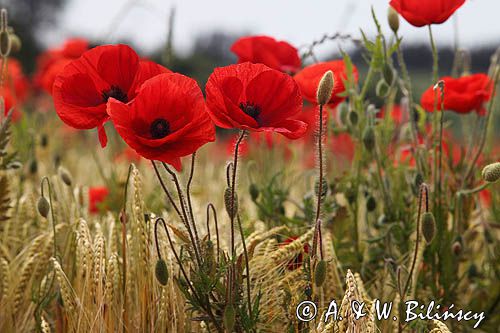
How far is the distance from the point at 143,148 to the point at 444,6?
0.75m

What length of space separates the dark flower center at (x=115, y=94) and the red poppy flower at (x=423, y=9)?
59 centimetres

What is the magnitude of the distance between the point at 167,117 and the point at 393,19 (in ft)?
2.18

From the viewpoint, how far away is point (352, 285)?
1.12 metres

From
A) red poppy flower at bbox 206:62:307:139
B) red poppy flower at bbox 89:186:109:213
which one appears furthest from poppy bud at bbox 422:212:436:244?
red poppy flower at bbox 89:186:109:213

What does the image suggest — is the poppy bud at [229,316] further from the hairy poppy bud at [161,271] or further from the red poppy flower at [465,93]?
the red poppy flower at [465,93]

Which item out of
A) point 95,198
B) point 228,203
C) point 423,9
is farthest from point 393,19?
point 95,198

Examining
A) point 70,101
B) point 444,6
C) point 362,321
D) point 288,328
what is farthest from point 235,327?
point 444,6

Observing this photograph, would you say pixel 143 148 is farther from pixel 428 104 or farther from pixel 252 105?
pixel 428 104

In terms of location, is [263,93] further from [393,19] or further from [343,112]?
[343,112]

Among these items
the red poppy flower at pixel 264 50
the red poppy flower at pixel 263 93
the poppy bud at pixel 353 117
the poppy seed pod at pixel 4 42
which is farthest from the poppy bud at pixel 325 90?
the poppy seed pod at pixel 4 42

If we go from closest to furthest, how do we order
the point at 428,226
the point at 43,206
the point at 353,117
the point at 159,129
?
the point at 159,129
the point at 428,226
the point at 43,206
the point at 353,117

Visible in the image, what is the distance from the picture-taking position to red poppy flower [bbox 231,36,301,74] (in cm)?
153

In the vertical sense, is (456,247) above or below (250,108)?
below

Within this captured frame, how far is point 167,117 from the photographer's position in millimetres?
1067
